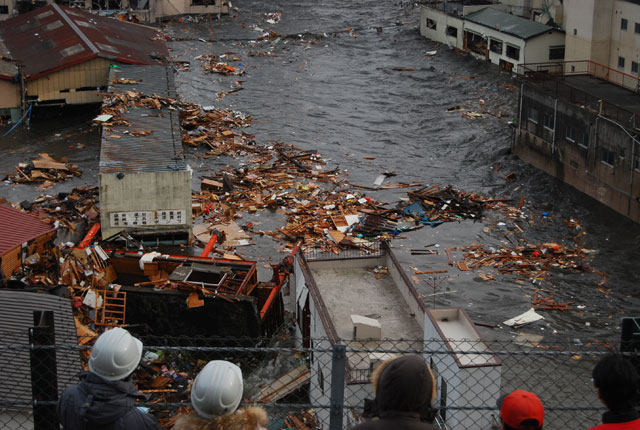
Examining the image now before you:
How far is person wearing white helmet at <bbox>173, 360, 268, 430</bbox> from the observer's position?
5348 millimetres

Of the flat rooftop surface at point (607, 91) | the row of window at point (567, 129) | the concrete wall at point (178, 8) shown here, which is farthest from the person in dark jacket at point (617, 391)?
the concrete wall at point (178, 8)

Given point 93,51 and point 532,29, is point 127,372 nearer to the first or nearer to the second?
point 93,51

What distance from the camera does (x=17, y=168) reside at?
3750 centimetres

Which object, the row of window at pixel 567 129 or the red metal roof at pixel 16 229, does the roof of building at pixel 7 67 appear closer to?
the red metal roof at pixel 16 229

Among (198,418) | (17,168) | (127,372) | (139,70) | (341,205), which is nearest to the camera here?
(198,418)

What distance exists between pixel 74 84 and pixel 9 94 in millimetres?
3145

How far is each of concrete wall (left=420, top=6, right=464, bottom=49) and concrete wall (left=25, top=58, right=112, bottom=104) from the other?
24163mm

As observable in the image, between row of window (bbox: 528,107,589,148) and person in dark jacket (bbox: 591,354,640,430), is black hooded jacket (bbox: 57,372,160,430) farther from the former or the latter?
row of window (bbox: 528,107,589,148)

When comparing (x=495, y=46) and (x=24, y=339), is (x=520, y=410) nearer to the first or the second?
(x=24, y=339)

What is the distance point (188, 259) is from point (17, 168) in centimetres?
1666

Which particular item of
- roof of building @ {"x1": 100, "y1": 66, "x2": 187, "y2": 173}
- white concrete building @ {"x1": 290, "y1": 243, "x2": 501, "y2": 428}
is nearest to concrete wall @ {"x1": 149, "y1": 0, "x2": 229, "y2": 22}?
roof of building @ {"x1": 100, "y1": 66, "x2": 187, "y2": 173}

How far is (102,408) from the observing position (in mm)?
A: 5992

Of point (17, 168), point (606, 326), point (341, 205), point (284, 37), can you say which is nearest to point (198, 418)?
point (606, 326)

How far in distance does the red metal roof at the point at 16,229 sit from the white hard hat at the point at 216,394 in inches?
715
